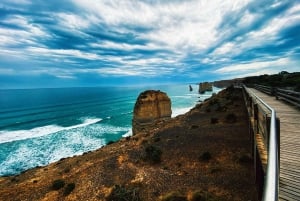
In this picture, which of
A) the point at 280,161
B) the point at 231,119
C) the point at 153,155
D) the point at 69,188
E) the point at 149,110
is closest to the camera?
the point at 280,161

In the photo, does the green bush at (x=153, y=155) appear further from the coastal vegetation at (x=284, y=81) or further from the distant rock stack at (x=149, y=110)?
the distant rock stack at (x=149, y=110)

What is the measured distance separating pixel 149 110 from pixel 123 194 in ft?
122

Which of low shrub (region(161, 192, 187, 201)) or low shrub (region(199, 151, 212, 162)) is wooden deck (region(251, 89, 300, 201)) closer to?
low shrub (region(161, 192, 187, 201))

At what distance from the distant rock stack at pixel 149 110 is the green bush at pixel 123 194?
110 feet

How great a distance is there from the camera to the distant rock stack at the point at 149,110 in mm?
49188

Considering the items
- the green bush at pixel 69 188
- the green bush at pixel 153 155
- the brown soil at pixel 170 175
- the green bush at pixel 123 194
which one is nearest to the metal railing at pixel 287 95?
the brown soil at pixel 170 175

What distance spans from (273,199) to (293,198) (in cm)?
277

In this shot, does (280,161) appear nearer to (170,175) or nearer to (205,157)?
(170,175)

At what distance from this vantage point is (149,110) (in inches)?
1988

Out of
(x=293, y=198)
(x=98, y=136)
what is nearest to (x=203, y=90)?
(x=98, y=136)

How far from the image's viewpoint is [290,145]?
6.02 m

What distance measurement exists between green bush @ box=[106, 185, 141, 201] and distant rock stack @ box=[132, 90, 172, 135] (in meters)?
33.5

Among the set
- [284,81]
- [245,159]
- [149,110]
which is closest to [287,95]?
[245,159]

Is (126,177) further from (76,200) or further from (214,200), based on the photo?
(214,200)
